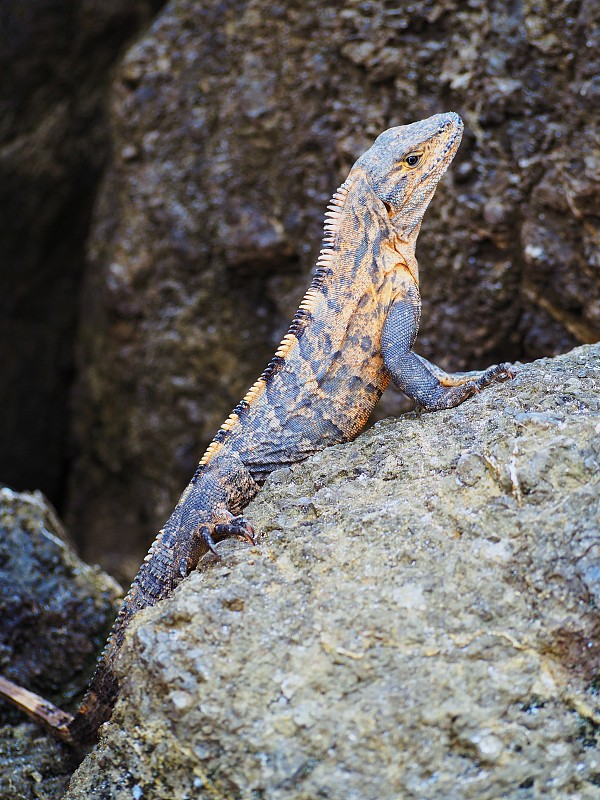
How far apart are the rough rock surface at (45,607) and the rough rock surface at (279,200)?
2.57 meters

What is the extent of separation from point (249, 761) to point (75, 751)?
170 centimetres

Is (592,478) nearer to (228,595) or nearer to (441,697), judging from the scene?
(441,697)

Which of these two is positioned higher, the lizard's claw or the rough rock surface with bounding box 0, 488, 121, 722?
the lizard's claw

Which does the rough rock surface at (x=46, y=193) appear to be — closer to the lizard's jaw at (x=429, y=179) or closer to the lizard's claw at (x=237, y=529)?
the lizard's jaw at (x=429, y=179)

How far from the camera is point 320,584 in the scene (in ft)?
10.5

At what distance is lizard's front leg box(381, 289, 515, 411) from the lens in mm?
4039

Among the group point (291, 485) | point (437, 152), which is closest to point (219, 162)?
point (437, 152)

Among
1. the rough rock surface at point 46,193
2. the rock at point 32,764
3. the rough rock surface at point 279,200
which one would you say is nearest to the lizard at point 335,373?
the rock at point 32,764

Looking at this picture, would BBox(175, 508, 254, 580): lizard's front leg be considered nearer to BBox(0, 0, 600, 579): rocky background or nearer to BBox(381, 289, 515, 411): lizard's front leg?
BBox(381, 289, 515, 411): lizard's front leg

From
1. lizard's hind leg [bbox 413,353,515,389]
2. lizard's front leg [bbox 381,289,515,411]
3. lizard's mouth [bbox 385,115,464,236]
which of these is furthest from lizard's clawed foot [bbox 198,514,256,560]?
lizard's mouth [bbox 385,115,464,236]

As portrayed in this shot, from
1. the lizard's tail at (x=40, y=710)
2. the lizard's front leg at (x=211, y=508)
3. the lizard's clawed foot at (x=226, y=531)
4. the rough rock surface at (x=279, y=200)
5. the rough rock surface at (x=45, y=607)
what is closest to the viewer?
the lizard's clawed foot at (x=226, y=531)

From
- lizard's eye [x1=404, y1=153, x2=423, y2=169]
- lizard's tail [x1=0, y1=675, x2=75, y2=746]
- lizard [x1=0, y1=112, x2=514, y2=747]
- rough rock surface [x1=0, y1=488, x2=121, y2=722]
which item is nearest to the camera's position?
lizard [x1=0, y1=112, x2=514, y2=747]

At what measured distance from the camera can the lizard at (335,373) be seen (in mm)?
3990

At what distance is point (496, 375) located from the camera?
404cm
